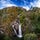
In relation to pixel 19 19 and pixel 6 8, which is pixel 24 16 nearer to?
pixel 19 19

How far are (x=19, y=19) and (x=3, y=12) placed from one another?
290 millimetres

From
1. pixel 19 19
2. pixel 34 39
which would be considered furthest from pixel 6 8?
pixel 34 39

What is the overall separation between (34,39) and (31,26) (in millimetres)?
224

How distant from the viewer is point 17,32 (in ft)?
9.78

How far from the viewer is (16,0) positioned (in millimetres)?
2904

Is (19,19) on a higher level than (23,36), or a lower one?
higher

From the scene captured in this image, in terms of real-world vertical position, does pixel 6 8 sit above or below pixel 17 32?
above

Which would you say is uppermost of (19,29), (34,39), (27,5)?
(27,5)

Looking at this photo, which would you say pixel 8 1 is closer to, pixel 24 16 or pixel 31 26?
pixel 24 16

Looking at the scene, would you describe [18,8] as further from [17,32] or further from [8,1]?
[17,32]

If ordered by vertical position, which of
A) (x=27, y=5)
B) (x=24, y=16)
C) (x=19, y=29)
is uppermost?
(x=27, y=5)

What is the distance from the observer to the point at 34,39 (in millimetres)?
2801

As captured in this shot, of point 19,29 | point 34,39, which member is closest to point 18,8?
point 19,29

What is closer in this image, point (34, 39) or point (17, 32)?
point (34, 39)
